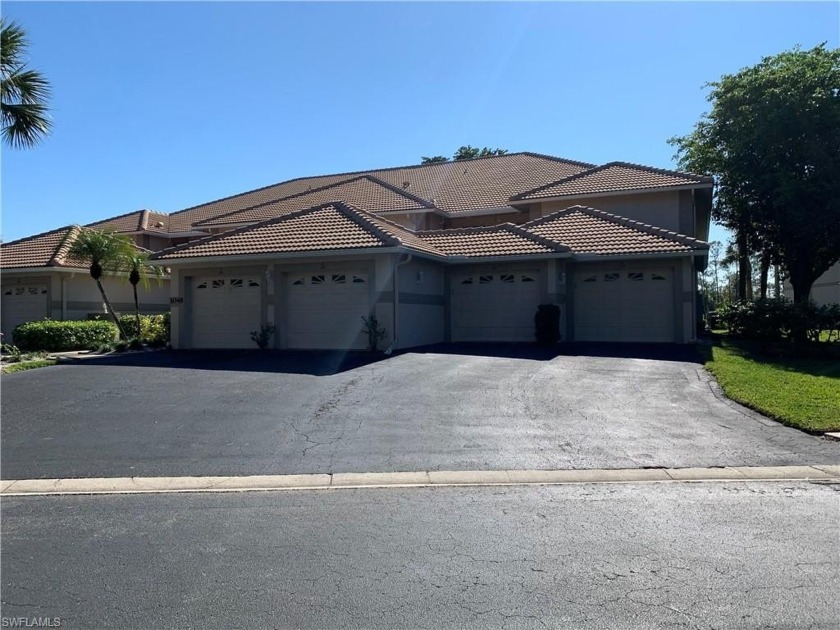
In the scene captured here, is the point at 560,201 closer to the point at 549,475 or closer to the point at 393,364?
the point at 393,364

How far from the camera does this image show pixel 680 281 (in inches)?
766

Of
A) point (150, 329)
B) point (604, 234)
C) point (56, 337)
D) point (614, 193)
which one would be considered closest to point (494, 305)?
point (604, 234)

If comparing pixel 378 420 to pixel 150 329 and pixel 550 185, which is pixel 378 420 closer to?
pixel 150 329

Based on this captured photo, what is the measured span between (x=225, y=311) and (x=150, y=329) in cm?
456

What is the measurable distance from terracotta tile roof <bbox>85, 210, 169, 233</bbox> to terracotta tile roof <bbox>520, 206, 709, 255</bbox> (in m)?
19.6

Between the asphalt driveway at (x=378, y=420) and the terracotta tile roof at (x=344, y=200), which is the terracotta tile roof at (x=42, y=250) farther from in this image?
→ the asphalt driveway at (x=378, y=420)

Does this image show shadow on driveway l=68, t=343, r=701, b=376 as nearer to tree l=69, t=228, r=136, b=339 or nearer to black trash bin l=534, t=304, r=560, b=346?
black trash bin l=534, t=304, r=560, b=346

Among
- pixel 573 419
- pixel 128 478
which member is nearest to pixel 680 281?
pixel 573 419

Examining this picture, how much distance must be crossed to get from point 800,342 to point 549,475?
48.7 feet

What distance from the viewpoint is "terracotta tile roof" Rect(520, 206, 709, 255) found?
19.2 m

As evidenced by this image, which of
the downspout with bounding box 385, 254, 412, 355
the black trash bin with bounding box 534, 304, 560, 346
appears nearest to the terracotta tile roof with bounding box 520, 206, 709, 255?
the black trash bin with bounding box 534, 304, 560, 346

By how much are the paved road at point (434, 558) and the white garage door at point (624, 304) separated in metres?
13.5

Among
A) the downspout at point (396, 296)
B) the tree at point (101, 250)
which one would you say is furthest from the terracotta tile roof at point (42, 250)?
the downspout at point (396, 296)

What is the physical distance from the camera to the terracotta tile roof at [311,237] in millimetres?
17594
